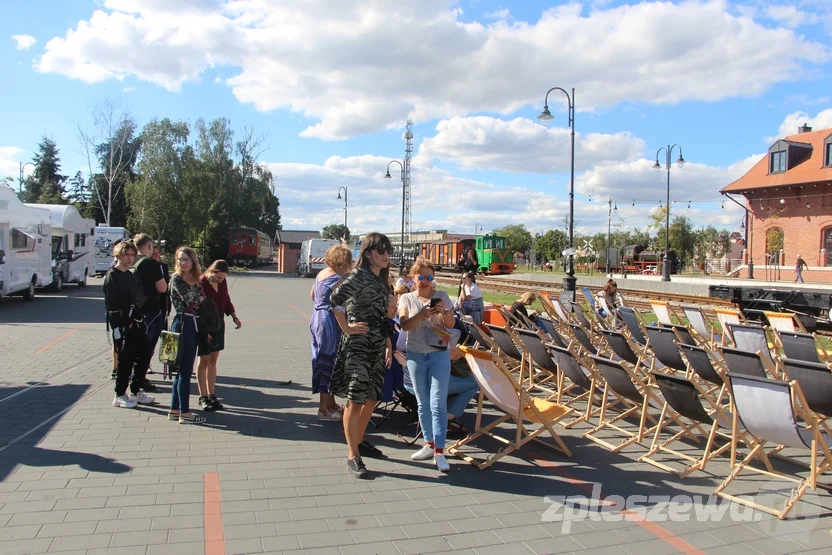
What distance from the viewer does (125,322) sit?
6.49 meters

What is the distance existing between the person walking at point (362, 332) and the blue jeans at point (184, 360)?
2.07 metres

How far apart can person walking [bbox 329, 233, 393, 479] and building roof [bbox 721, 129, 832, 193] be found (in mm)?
37818

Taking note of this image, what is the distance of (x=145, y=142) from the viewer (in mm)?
51062

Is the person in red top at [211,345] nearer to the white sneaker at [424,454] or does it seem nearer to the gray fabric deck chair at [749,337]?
the white sneaker at [424,454]

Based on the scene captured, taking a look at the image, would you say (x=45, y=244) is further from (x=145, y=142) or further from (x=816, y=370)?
(x=145, y=142)

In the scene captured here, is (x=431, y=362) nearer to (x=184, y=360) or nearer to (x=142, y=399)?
(x=184, y=360)

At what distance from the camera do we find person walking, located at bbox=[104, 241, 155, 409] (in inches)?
255

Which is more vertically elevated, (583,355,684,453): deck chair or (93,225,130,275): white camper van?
(93,225,130,275): white camper van

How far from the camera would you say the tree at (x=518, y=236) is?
4251 inches

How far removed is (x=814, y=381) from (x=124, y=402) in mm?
6365

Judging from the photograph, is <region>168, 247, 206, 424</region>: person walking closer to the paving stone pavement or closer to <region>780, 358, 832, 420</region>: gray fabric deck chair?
the paving stone pavement

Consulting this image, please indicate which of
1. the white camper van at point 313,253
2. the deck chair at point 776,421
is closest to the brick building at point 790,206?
the white camper van at point 313,253

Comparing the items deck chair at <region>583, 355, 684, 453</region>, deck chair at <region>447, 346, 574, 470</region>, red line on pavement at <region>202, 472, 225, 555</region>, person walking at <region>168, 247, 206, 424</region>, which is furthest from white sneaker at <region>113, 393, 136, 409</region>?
deck chair at <region>583, 355, 684, 453</region>

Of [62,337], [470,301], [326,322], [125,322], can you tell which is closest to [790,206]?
[470,301]
